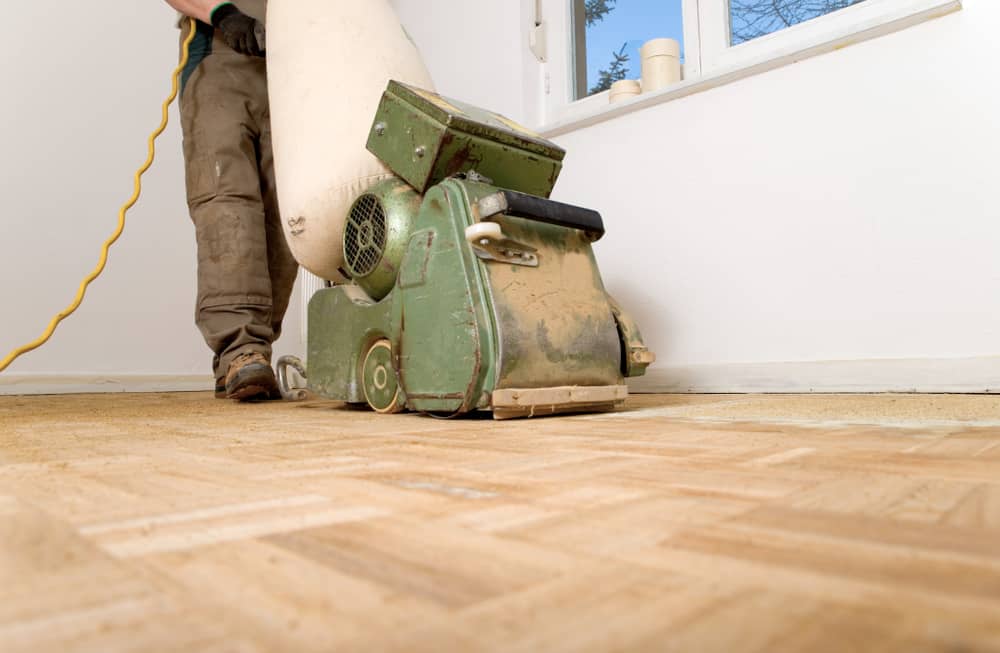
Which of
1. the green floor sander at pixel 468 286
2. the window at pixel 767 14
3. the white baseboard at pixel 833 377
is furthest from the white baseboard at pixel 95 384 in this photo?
the window at pixel 767 14

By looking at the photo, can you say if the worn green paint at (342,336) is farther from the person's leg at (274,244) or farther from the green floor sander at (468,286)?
the person's leg at (274,244)

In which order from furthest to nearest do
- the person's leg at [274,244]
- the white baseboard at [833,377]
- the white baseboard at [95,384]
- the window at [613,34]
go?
the white baseboard at [95,384] < the window at [613,34] < the person's leg at [274,244] < the white baseboard at [833,377]

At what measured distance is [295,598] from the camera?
8.3 inches

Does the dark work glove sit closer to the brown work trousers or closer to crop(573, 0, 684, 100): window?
the brown work trousers

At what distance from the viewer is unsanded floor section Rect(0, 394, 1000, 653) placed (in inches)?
7.1

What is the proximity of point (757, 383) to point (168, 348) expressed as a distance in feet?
7.71

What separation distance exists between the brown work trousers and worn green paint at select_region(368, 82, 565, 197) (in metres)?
0.57

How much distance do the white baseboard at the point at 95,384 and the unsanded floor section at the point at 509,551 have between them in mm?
2248

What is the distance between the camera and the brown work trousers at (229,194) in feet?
5.11

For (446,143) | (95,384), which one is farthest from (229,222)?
(95,384)

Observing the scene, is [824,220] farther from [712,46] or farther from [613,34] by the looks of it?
[613,34]

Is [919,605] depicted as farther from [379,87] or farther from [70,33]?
[70,33]

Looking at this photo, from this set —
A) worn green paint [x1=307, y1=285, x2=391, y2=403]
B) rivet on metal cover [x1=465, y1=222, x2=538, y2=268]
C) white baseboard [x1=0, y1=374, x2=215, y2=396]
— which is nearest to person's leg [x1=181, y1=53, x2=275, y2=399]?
worn green paint [x1=307, y1=285, x2=391, y2=403]

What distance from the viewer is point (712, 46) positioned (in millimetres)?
1971
